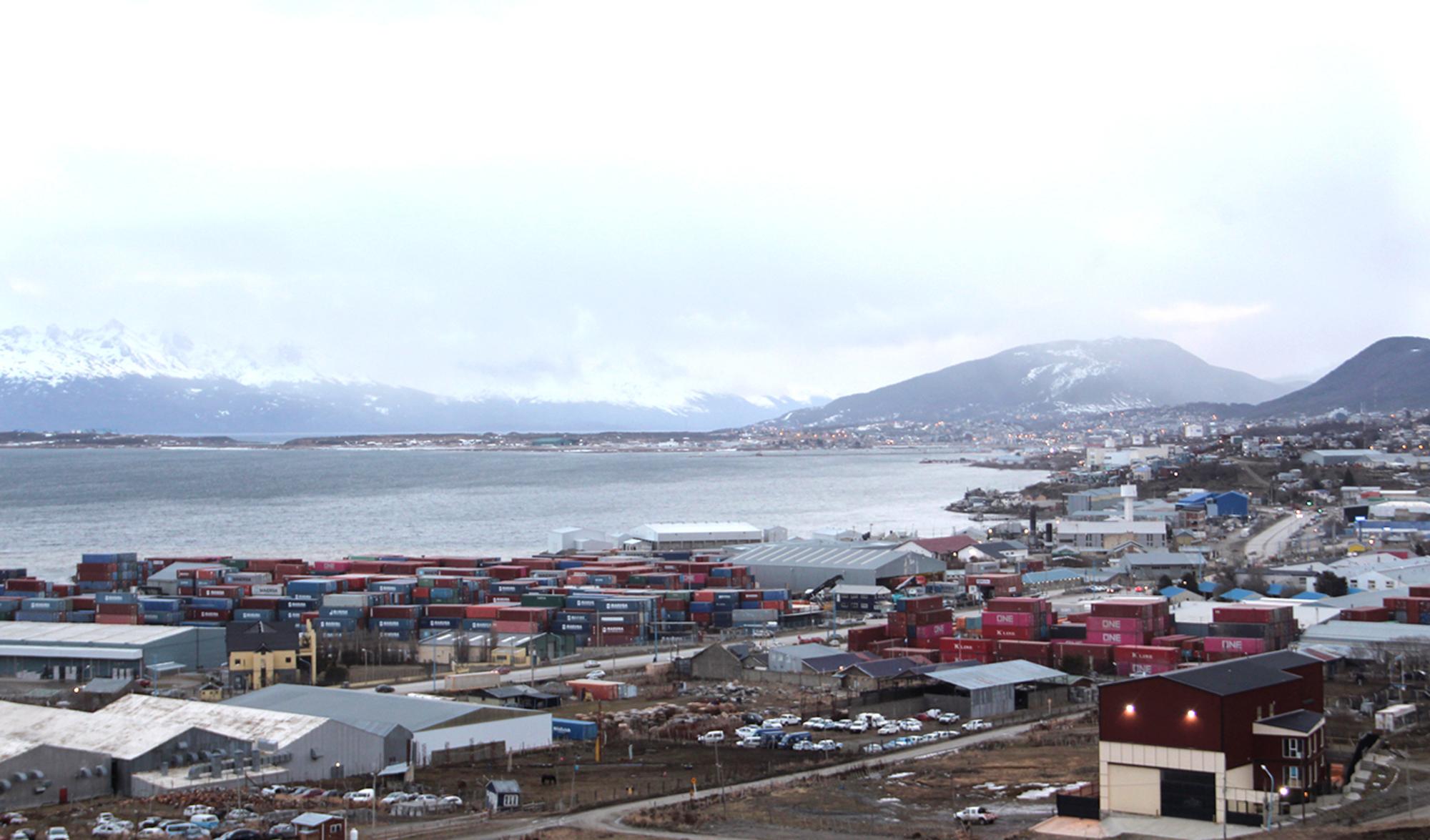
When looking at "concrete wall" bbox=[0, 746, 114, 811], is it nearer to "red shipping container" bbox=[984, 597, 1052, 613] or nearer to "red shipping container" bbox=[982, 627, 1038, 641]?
"red shipping container" bbox=[982, 627, 1038, 641]

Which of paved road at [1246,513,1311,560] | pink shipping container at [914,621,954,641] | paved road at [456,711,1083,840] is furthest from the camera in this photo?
paved road at [1246,513,1311,560]

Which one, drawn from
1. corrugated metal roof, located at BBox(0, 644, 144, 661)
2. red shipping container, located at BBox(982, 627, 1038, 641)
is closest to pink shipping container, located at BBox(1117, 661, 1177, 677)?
red shipping container, located at BBox(982, 627, 1038, 641)

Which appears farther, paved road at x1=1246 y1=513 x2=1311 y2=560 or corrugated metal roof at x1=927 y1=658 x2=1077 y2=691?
paved road at x1=1246 y1=513 x2=1311 y2=560

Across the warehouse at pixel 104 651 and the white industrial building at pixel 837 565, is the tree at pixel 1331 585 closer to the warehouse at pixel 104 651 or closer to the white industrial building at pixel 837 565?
the white industrial building at pixel 837 565

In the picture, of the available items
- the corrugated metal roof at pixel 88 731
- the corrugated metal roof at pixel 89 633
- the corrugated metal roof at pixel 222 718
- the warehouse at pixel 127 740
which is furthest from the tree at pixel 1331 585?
the corrugated metal roof at pixel 88 731

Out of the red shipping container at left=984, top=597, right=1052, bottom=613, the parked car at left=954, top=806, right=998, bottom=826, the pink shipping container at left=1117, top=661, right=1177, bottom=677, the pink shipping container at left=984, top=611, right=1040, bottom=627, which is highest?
the red shipping container at left=984, top=597, right=1052, bottom=613

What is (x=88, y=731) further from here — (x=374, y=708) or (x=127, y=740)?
(x=374, y=708)

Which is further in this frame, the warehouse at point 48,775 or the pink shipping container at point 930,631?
the pink shipping container at point 930,631
